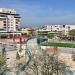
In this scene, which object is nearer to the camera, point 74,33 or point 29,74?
point 29,74

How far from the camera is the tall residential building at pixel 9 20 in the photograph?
5191 cm

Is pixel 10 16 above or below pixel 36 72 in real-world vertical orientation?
above

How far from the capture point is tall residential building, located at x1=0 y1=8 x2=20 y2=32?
170 ft

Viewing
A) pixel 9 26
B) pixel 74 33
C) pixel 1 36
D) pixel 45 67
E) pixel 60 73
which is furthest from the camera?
pixel 9 26

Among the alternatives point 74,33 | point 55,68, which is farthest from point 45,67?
point 74,33

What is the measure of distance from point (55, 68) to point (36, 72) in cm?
83

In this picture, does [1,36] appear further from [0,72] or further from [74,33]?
[0,72]

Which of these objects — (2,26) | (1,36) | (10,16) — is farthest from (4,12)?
(1,36)

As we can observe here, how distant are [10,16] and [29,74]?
1829 inches

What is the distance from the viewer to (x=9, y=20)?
54.6m

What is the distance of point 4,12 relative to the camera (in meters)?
56.5

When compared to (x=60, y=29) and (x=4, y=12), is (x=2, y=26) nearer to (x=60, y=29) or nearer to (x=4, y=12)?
(x=4, y=12)

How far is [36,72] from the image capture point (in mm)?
10188

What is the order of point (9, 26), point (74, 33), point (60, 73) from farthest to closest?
point (9, 26) → point (74, 33) → point (60, 73)
